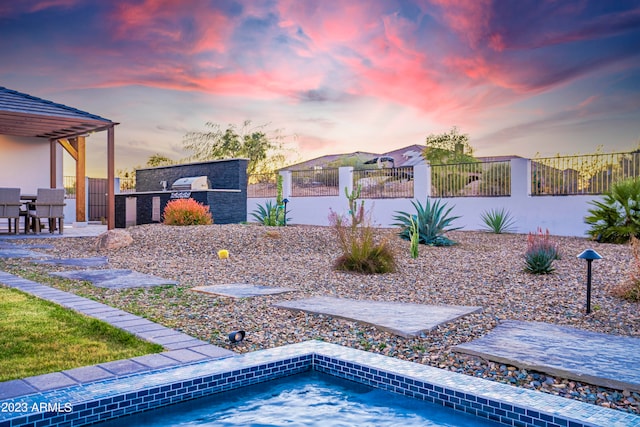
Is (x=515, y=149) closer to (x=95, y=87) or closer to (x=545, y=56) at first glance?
(x=545, y=56)

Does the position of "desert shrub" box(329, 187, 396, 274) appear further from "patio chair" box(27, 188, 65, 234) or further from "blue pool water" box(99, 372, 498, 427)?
"patio chair" box(27, 188, 65, 234)

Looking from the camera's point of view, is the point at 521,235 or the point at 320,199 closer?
the point at 521,235

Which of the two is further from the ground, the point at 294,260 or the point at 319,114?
the point at 319,114

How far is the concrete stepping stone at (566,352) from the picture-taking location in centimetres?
257

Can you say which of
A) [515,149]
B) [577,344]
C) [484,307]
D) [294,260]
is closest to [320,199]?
[515,149]

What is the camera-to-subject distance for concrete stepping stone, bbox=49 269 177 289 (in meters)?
5.45

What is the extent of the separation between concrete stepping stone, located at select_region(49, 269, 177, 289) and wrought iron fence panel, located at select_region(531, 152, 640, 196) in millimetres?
10831

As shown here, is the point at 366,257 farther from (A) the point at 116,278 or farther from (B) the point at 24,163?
(B) the point at 24,163

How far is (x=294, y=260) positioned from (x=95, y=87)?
10261 mm

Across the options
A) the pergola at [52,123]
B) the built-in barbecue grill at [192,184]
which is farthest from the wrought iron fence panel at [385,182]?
the pergola at [52,123]

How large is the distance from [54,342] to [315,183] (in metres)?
15.4

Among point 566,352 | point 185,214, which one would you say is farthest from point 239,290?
point 185,214

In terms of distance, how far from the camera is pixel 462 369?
291cm

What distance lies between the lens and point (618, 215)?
37.2 ft
